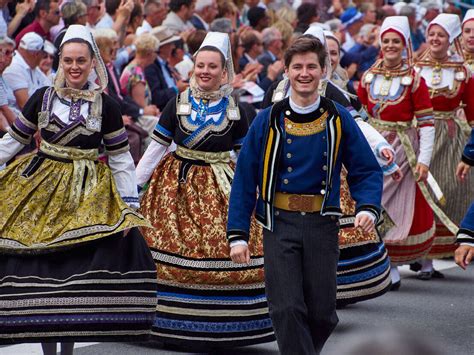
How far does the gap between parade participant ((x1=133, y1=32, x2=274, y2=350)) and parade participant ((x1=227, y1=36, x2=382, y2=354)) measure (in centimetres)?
147

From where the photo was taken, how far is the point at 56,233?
5023mm

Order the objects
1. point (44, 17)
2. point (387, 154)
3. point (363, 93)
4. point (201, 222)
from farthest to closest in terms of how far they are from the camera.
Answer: point (44, 17), point (363, 93), point (387, 154), point (201, 222)

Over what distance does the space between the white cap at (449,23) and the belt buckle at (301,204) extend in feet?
16.3

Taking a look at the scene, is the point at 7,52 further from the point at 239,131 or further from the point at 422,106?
the point at 422,106

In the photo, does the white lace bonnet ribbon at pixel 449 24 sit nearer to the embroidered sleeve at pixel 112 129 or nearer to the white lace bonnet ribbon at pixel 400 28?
the white lace bonnet ribbon at pixel 400 28

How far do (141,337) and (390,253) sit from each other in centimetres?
342

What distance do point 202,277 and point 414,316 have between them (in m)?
1.99

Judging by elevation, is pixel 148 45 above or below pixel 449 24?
below

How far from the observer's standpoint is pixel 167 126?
6.09 meters

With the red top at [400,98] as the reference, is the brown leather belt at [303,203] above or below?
below

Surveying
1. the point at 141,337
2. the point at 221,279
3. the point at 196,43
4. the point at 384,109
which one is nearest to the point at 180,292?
the point at 221,279

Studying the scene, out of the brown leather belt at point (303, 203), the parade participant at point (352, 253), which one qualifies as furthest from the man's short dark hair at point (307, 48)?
the parade participant at point (352, 253)

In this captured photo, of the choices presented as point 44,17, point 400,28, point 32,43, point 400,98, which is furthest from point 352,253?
point 44,17

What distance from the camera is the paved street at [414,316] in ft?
19.6
